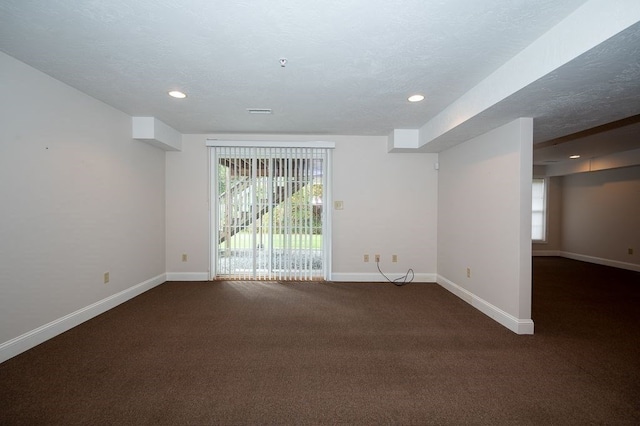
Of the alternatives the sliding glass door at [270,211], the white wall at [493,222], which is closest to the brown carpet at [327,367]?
the white wall at [493,222]

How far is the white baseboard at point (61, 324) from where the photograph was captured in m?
2.07

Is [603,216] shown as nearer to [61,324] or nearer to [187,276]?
[187,276]

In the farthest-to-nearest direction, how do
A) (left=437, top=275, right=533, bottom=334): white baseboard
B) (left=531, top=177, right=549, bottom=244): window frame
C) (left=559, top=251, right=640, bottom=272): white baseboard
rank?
(left=531, top=177, right=549, bottom=244): window frame, (left=559, top=251, right=640, bottom=272): white baseboard, (left=437, top=275, right=533, bottom=334): white baseboard

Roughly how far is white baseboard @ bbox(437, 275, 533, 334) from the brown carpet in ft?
0.30

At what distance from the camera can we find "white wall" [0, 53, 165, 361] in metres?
2.07

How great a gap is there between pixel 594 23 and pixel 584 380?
7.77 ft

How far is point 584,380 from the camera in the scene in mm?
1871

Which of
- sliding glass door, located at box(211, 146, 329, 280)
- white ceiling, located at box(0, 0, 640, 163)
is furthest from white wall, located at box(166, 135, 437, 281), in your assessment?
white ceiling, located at box(0, 0, 640, 163)

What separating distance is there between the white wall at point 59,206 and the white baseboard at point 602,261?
9246 mm

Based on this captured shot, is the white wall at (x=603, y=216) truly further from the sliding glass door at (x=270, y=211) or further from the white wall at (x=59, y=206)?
the white wall at (x=59, y=206)

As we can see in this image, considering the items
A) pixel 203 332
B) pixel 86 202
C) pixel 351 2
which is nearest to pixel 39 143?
pixel 86 202

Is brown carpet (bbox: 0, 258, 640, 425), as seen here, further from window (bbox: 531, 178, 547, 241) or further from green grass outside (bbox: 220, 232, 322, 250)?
window (bbox: 531, 178, 547, 241)

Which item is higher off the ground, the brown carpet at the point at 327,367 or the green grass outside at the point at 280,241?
the green grass outside at the point at 280,241

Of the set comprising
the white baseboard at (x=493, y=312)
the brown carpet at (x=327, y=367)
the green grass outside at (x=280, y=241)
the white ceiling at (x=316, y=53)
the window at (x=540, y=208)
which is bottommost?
the brown carpet at (x=327, y=367)
